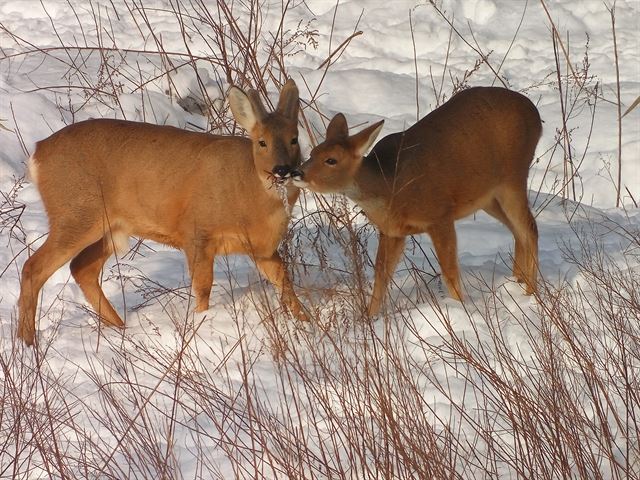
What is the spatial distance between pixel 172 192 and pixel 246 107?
0.75 metres

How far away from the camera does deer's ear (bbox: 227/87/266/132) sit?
646 cm

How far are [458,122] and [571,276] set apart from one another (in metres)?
1.21

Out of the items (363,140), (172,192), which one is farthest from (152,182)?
(363,140)

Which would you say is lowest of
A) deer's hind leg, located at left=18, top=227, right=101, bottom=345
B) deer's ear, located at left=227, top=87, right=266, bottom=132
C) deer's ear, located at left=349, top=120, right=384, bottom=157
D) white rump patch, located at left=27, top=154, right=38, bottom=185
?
deer's hind leg, located at left=18, top=227, right=101, bottom=345

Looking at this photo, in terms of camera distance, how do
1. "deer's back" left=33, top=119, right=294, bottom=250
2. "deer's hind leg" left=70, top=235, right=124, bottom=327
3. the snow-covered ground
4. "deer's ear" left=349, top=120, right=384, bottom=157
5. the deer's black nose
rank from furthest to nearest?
"deer's hind leg" left=70, top=235, right=124, bottom=327 → "deer's back" left=33, top=119, right=294, bottom=250 → "deer's ear" left=349, top=120, right=384, bottom=157 → the deer's black nose → the snow-covered ground

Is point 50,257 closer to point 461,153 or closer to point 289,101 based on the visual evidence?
point 289,101

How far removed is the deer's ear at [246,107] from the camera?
254 inches

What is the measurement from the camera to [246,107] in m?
6.50

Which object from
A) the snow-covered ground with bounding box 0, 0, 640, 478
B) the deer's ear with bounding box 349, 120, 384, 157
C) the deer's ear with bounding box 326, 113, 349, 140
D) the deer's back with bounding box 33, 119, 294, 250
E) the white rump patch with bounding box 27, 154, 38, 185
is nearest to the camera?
the snow-covered ground with bounding box 0, 0, 640, 478

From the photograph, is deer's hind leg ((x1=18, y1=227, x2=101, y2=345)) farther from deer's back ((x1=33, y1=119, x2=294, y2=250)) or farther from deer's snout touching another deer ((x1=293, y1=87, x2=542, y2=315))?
deer's snout touching another deer ((x1=293, y1=87, x2=542, y2=315))

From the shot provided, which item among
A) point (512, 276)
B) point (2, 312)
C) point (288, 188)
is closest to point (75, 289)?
point (2, 312)

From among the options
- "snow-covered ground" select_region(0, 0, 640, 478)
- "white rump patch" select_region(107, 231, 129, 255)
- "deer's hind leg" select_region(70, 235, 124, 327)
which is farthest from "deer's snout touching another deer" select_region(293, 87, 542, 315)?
"deer's hind leg" select_region(70, 235, 124, 327)

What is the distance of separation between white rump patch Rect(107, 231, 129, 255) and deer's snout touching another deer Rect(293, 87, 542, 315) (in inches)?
55.6

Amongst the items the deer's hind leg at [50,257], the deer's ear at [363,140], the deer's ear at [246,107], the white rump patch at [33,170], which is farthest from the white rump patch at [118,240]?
the deer's ear at [363,140]
